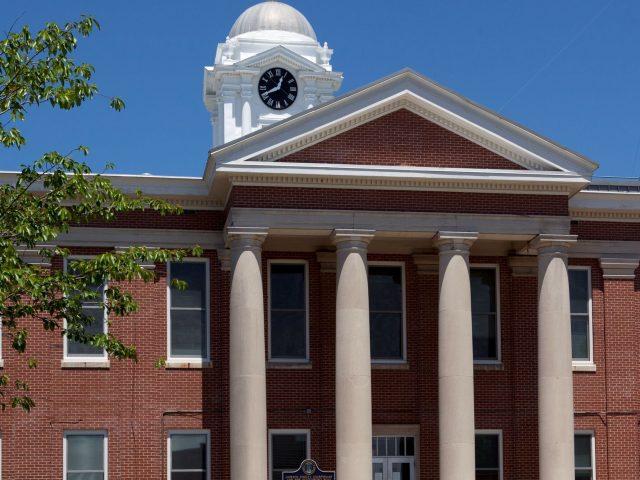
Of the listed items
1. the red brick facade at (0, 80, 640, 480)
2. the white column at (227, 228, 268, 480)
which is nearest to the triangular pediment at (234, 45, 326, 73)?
the red brick facade at (0, 80, 640, 480)

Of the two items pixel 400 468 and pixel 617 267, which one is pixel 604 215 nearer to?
pixel 617 267

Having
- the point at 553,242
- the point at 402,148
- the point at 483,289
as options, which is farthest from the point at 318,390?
the point at 553,242

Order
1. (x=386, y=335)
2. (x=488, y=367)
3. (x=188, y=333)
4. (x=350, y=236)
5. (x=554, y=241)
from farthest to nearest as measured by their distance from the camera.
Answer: (x=386, y=335) < (x=488, y=367) < (x=188, y=333) < (x=554, y=241) < (x=350, y=236)

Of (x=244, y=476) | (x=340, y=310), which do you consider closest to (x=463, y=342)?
(x=340, y=310)

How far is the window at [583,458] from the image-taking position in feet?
120

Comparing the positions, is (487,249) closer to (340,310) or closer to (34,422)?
(340,310)

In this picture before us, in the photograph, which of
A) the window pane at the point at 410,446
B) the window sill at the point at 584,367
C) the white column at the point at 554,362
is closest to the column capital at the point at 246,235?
the white column at the point at 554,362

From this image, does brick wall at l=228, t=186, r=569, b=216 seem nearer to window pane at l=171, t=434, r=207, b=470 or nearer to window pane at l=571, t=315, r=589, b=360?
window pane at l=571, t=315, r=589, b=360

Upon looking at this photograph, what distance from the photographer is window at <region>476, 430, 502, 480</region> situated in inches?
1435

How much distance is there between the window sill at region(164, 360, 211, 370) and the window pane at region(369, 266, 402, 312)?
429 cm

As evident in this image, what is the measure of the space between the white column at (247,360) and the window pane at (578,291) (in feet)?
27.1

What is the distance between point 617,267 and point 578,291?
1.11 m

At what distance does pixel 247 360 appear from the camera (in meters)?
33.1

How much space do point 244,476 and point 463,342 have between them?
18.6 ft
